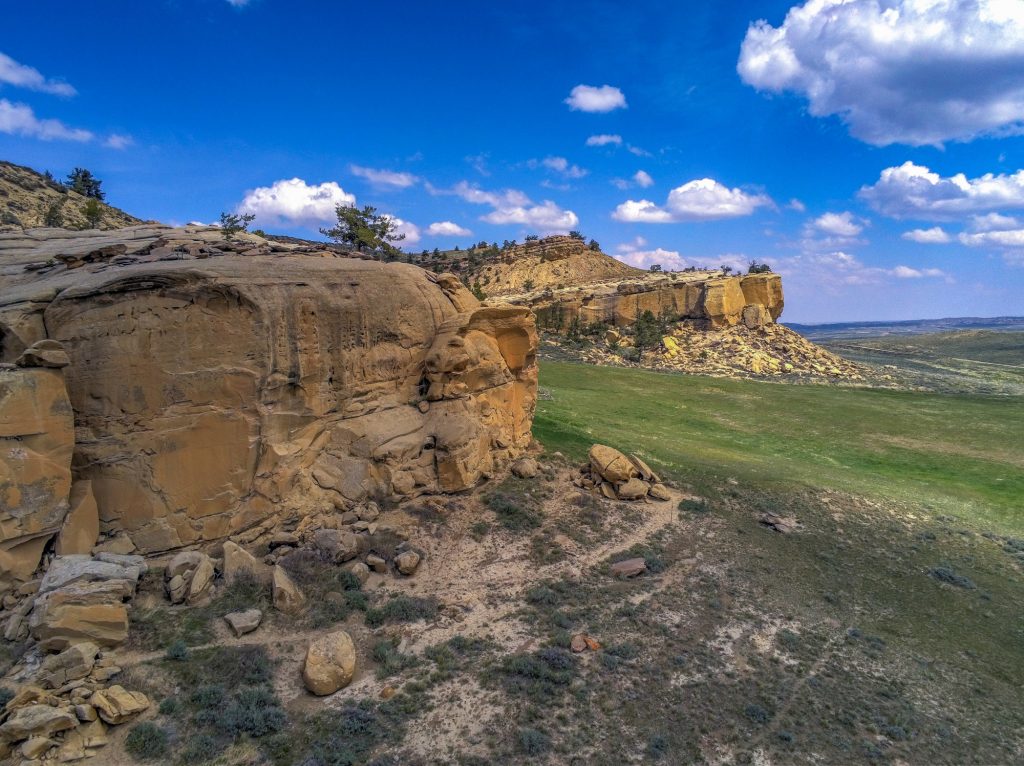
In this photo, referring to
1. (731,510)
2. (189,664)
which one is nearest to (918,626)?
(731,510)

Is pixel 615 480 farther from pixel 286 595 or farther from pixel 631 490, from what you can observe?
pixel 286 595

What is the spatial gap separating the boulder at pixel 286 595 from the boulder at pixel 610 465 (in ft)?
35.7

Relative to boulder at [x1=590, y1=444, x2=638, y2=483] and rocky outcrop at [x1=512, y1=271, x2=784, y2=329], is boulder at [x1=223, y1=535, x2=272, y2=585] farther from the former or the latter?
rocky outcrop at [x1=512, y1=271, x2=784, y2=329]

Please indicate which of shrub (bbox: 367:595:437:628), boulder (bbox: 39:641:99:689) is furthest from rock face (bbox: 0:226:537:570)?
shrub (bbox: 367:595:437:628)

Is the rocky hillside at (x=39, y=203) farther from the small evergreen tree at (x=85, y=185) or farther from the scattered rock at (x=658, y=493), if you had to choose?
the scattered rock at (x=658, y=493)

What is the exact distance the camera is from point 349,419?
1497 centimetres

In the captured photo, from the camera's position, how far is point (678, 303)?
68.5m

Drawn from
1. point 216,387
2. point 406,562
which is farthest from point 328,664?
point 216,387

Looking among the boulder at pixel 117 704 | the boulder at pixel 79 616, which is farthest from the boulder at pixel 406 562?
the boulder at pixel 117 704

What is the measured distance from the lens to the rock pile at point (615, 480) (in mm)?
19203

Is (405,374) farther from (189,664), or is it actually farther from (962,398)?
(962,398)

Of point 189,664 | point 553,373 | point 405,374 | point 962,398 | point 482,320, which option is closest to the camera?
point 189,664

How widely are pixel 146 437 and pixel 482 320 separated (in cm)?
993

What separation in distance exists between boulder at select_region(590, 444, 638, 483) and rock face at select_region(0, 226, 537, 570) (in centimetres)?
471
